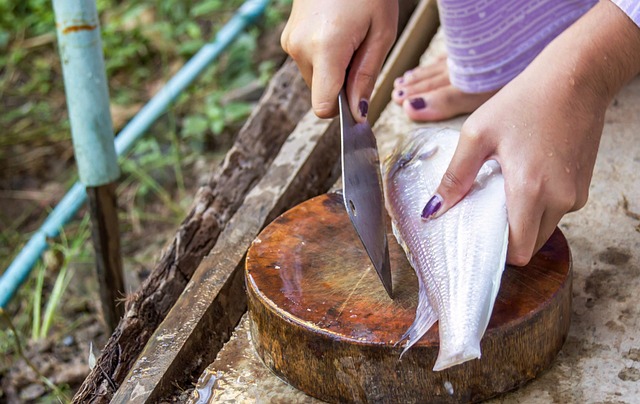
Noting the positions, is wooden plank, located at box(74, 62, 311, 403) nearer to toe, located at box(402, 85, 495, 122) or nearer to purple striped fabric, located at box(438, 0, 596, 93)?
toe, located at box(402, 85, 495, 122)

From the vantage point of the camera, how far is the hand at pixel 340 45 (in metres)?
1.88

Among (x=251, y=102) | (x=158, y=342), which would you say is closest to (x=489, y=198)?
(x=158, y=342)

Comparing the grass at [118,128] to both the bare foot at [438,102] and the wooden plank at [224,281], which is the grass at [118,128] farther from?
the bare foot at [438,102]

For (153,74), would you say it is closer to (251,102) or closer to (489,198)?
(251,102)

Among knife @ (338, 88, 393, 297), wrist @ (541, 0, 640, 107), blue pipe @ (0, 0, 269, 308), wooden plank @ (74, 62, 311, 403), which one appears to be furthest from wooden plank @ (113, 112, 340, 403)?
blue pipe @ (0, 0, 269, 308)

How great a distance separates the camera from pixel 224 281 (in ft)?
6.95

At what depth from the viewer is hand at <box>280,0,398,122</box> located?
6.15ft

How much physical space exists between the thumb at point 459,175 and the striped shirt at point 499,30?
1018mm

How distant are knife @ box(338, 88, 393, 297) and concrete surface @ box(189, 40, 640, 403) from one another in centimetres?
33

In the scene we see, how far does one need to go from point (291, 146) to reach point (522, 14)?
788 mm

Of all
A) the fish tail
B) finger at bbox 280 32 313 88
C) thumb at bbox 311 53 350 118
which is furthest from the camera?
finger at bbox 280 32 313 88

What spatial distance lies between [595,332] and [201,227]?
3.60ft

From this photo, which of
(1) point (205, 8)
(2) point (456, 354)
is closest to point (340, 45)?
(2) point (456, 354)

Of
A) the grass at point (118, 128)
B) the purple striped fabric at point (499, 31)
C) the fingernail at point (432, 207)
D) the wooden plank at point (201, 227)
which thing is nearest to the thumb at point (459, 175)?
the fingernail at point (432, 207)
